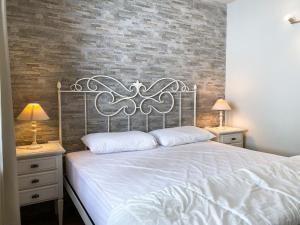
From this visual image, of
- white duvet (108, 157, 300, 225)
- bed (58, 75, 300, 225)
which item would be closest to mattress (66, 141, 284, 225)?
bed (58, 75, 300, 225)

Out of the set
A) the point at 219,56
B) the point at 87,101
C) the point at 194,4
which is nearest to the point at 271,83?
the point at 219,56

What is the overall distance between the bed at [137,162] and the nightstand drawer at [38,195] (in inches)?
6.0

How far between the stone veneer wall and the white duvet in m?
1.70

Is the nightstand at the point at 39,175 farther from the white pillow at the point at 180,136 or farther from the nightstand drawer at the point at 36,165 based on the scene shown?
the white pillow at the point at 180,136

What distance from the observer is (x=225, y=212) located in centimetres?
119

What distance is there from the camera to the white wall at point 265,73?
3018 mm

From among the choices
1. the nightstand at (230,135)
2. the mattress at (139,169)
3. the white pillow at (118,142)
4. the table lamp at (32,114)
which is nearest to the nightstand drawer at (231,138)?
the nightstand at (230,135)

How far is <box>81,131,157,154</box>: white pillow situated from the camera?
2.47 metres

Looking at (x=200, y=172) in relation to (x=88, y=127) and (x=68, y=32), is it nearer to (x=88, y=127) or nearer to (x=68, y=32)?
(x=88, y=127)

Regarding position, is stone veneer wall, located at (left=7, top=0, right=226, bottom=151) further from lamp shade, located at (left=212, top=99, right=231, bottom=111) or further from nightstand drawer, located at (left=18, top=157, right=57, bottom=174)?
nightstand drawer, located at (left=18, top=157, right=57, bottom=174)

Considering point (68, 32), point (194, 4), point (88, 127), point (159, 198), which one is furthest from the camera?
point (194, 4)

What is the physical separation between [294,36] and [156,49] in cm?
169

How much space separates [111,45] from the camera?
114 inches

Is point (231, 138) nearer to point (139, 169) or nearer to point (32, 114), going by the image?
point (139, 169)
